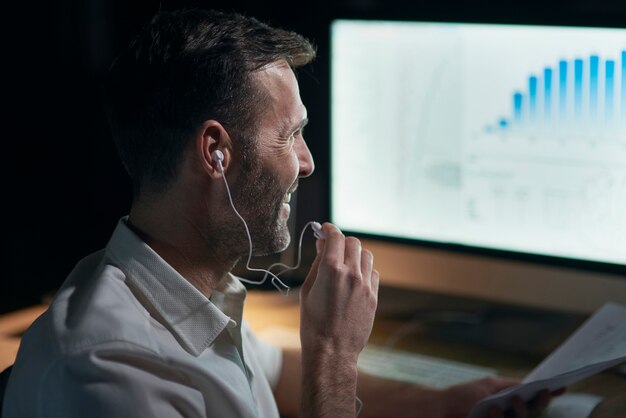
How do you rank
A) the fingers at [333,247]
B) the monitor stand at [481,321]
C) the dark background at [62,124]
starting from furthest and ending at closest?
the dark background at [62,124] → the monitor stand at [481,321] → the fingers at [333,247]

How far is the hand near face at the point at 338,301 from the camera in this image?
1132 mm

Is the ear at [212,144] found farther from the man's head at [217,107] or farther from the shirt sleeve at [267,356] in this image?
the shirt sleeve at [267,356]

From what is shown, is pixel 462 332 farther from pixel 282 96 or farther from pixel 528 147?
pixel 282 96

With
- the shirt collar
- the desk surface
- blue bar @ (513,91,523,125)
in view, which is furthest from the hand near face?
blue bar @ (513,91,523,125)

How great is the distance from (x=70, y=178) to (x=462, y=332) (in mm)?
989

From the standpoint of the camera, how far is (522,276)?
157 centimetres

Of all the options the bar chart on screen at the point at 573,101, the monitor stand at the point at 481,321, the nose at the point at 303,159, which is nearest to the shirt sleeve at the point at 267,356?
the nose at the point at 303,159

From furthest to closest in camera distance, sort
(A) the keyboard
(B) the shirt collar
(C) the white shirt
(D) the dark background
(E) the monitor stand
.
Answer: (D) the dark background
(E) the monitor stand
(A) the keyboard
(B) the shirt collar
(C) the white shirt

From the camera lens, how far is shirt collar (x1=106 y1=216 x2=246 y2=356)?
3.45 feet

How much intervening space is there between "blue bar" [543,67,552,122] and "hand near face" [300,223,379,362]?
463 mm

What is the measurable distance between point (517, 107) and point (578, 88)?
10 cm

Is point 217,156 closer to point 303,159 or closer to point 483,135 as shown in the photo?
point 303,159

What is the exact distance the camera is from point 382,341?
1594mm

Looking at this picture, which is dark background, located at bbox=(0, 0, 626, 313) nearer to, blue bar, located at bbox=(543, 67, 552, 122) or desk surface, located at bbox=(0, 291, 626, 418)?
desk surface, located at bbox=(0, 291, 626, 418)
